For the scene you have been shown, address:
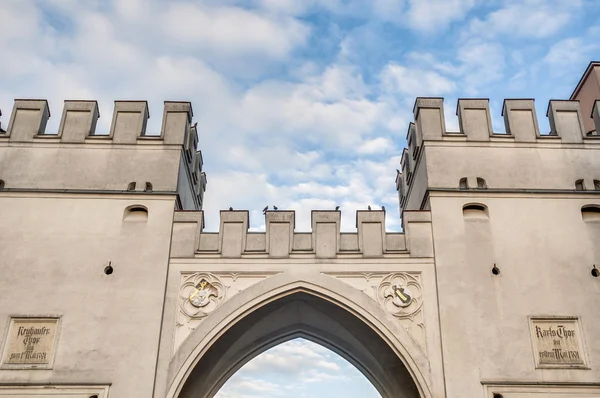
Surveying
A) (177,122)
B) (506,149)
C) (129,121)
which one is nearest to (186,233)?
(177,122)

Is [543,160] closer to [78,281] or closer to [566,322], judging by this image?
[566,322]

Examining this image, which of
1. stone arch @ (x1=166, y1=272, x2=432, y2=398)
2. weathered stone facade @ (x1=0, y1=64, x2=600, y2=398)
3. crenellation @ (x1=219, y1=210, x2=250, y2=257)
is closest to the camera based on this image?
weathered stone facade @ (x1=0, y1=64, x2=600, y2=398)

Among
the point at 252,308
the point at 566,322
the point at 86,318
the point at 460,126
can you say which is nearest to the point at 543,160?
the point at 460,126

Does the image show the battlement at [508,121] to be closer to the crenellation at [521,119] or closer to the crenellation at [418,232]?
the crenellation at [521,119]

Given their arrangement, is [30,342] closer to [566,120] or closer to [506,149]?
[506,149]

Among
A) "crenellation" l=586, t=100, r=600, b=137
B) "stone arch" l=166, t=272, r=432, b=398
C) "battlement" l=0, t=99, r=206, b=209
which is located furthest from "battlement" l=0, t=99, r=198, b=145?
"crenellation" l=586, t=100, r=600, b=137

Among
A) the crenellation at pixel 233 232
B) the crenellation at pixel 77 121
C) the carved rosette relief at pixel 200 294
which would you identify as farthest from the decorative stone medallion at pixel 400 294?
the crenellation at pixel 77 121

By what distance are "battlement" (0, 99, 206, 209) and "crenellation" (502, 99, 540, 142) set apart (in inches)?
338

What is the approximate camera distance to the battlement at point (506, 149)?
51.9 feet

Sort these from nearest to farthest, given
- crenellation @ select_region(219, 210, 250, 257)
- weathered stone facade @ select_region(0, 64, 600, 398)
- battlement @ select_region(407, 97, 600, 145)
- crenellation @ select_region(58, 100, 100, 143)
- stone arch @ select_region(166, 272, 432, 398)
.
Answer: weathered stone facade @ select_region(0, 64, 600, 398)
stone arch @ select_region(166, 272, 432, 398)
crenellation @ select_region(219, 210, 250, 257)
battlement @ select_region(407, 97, 600, 145)
crenellation @ select_region(58, 100, 100, 143)

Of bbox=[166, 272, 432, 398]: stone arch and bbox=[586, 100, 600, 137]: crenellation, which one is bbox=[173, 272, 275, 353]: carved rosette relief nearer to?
bbox=[166, 272, 432, 398]: stone arch

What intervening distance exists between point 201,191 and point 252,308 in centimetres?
720

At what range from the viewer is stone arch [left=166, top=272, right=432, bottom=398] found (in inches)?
551

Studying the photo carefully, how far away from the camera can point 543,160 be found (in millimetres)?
16062
